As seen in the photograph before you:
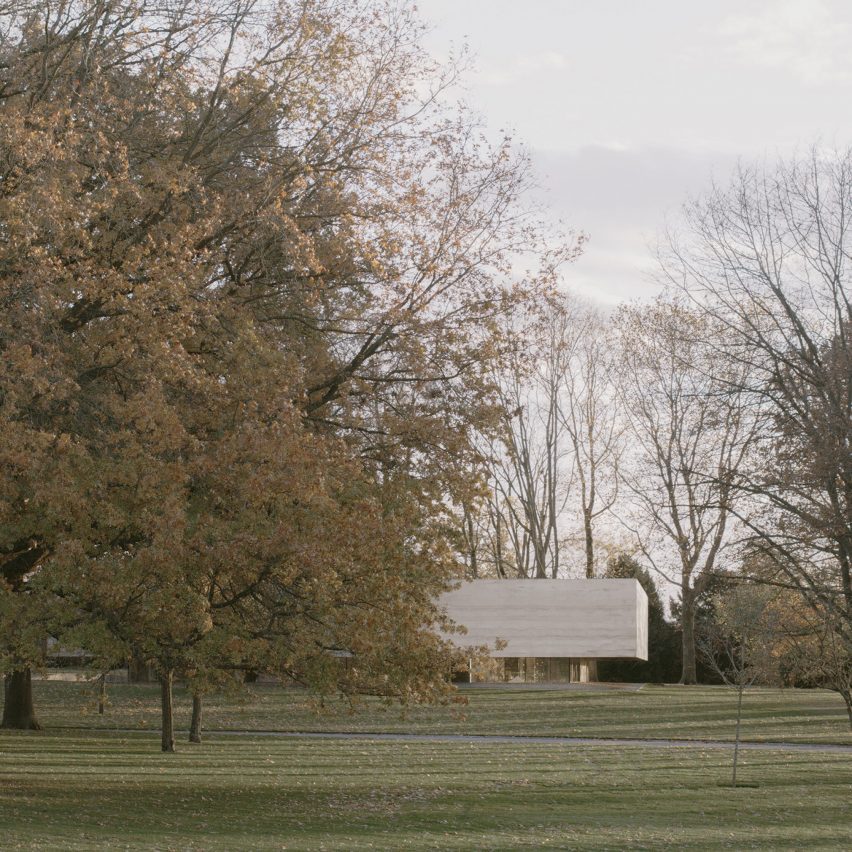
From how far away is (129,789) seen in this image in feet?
58.2

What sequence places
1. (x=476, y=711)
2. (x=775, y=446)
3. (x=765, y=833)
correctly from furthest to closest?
(x=476, y=711), (x=775, y=446), (x=765, y=833)

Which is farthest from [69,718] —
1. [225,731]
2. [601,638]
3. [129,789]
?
[601,638]

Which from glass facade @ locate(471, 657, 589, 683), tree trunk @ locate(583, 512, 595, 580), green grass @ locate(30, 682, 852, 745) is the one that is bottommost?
green grass @ locate(30, 682, 852, 745)

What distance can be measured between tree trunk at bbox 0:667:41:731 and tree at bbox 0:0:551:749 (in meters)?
14.0

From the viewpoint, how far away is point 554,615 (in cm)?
4656

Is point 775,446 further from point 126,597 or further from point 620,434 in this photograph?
point 620,434

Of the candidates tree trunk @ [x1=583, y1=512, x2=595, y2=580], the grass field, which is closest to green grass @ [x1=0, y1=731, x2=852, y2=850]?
the grass field

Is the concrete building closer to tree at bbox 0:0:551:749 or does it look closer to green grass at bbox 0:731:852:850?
green grass at bbox 0:731:852:850

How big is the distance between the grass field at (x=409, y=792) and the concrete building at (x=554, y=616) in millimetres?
13617

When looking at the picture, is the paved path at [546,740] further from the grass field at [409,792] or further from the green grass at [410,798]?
the green grass at [410,798]

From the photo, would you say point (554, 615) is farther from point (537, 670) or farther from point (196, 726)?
point (196, 726)

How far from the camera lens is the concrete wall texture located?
1828 inches

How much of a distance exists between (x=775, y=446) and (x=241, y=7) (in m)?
9.85

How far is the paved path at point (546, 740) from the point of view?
27.2 m
